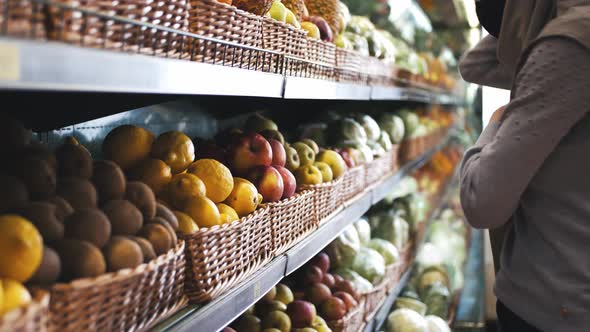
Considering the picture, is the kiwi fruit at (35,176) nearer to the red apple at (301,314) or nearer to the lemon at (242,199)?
the lemon at (242,199)

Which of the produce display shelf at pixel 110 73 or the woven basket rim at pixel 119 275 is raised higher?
the produce display shelf at pixel 110 73

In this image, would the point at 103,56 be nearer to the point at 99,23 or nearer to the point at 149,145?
the point at 99,23

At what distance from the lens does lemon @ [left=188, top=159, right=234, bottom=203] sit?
152 cm

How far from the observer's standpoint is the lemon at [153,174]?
1425mm

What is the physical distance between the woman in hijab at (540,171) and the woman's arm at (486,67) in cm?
25

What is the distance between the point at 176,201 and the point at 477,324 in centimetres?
264

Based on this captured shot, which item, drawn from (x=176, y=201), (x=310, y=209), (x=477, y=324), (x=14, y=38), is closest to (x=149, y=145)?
(x=176, y=201)

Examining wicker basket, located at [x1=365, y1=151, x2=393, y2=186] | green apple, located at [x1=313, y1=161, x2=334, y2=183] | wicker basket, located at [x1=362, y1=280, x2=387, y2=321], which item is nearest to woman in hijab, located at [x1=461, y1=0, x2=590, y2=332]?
green apple, located at [x1=313, y1=161, x2=334, y2=183]

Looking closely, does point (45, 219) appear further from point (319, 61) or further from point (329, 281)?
point (329, 281)

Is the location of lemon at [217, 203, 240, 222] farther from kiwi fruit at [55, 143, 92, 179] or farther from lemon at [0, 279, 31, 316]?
lemon at [0, 279, 31, 316]

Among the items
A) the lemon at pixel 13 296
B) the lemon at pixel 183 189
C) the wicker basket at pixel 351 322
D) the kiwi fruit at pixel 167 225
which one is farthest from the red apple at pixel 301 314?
the lemon at pixel 13 296

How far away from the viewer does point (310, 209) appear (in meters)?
1.94

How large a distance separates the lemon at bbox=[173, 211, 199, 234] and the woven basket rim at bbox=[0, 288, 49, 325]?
0.45 m

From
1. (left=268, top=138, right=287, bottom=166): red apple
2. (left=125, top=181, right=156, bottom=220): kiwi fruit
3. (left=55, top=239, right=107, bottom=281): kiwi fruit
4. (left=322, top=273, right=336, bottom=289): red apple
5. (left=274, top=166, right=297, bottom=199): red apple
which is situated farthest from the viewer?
(left=322, top=273, right=336, bottom=289): red apple
